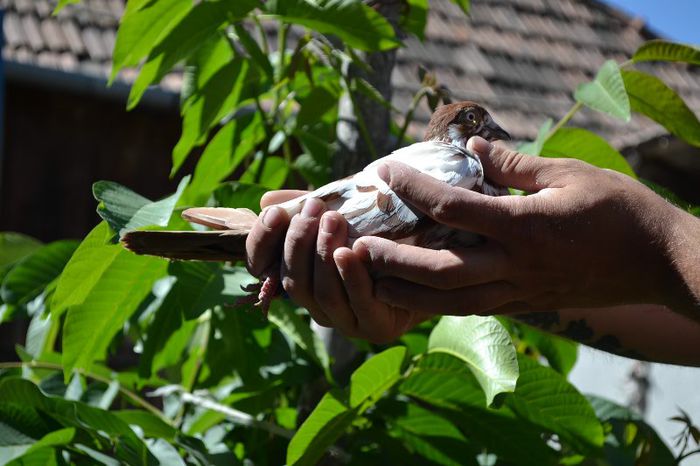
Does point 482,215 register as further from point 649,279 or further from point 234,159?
point 234,159

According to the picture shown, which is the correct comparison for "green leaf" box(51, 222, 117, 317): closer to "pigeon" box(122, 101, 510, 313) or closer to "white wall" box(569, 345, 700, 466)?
"pigeon" box(122, 101, 510, 313)

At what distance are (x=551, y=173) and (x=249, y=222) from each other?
45 cm

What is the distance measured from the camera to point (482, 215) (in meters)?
1.32

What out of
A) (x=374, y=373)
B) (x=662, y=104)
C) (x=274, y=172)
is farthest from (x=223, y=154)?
(x=662, y=104)

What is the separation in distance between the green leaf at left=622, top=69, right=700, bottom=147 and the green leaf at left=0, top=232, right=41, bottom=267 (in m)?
1.30

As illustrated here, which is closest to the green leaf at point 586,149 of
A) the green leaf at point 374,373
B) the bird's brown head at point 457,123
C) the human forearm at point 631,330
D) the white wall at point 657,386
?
the bird's brown head at point 457,123

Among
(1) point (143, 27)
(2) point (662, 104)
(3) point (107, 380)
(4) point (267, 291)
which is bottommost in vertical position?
(3) point (107, 380)

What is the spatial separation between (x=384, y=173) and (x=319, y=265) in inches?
6.3

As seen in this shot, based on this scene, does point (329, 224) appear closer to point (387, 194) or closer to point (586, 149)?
point (387, 194)

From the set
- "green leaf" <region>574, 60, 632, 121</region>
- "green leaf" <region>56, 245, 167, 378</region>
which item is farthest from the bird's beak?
"green leaf" <region>56, 245, 167, 378</region>

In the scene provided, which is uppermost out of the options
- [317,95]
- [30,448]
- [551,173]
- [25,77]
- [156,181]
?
[551,173]

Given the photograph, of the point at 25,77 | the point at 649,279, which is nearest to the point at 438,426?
the point at 649,279

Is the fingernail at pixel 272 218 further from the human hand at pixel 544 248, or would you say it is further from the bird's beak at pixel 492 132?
the bird's beak at pixel 492 132

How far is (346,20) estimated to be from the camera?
179 cm
